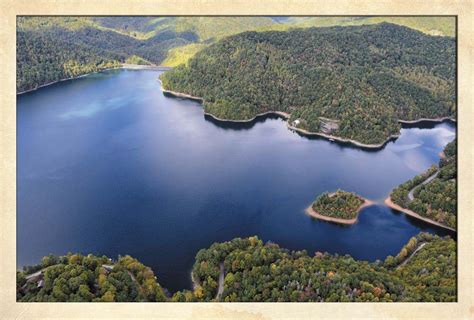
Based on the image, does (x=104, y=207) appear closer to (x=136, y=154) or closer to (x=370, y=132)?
(x=136, y=154)

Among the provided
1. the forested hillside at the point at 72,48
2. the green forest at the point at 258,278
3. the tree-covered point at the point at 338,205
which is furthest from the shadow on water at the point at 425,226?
the forested hillside at the point at 72,48

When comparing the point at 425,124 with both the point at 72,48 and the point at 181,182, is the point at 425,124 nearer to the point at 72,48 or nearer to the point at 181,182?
the point at 181,182

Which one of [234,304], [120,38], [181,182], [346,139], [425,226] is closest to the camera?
[234,304]

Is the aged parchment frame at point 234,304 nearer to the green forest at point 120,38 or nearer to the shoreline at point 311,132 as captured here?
the shoreline at point 311,132

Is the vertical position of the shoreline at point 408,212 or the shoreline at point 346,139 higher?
the shoreline at point 346,139

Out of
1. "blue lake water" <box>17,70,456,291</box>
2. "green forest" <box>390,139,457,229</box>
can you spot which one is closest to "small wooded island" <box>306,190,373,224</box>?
"blue lake water" <box>17,70,456,291</box>

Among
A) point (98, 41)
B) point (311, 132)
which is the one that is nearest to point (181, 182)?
point (311, 132)
